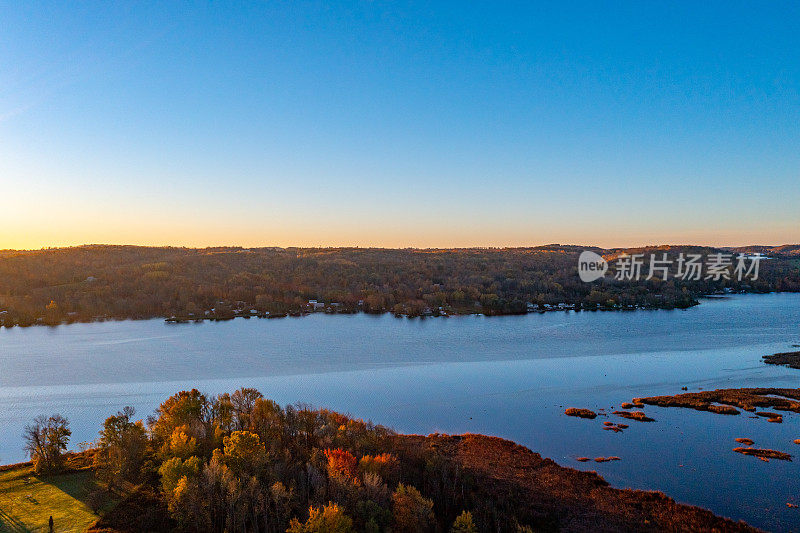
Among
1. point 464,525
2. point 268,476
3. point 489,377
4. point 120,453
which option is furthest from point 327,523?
point 489,377

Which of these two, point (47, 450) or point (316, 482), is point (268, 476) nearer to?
point (316, 482)

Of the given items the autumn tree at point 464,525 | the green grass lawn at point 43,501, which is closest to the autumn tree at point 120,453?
the green grass lawn at point 43,501

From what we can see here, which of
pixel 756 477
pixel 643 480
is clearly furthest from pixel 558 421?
pixel 756 477

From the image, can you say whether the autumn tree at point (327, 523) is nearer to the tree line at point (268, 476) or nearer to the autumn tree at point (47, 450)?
the tree line at point (268, 476)

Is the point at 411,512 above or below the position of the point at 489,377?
above

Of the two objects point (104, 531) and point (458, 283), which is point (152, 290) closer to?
point (458, 283)

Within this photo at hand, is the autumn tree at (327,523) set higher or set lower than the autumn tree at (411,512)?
higher

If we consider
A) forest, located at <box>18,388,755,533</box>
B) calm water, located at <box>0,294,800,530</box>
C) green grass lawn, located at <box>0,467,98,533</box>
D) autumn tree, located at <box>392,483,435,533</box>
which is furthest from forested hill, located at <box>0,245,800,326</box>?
autumn tree, located at <box>392,483,435,533</box>
